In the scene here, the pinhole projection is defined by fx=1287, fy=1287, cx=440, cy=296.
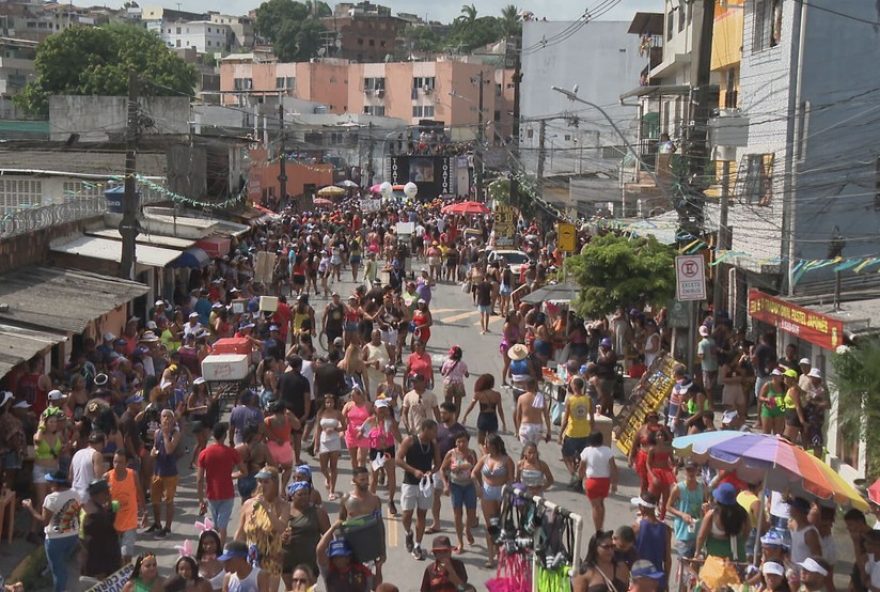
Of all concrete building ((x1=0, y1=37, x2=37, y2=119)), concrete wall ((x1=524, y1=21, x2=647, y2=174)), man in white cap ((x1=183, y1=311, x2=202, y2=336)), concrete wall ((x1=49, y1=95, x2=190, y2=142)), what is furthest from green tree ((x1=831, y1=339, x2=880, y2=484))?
concrete building ((x1=0, y1=37, x2=37, y2=119))

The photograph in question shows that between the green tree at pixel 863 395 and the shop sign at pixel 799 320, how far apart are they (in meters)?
2.78

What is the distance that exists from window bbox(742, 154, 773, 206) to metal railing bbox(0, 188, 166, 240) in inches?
521

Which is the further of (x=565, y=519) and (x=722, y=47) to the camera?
(x=722, y=47)

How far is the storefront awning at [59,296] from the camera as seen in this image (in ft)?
58.8

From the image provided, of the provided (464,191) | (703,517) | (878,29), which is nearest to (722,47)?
(878,29)

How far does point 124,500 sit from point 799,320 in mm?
10579

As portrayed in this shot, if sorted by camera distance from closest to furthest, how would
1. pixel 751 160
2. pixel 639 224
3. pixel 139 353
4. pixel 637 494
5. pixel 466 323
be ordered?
pixel 637 494 < pixel 139 353 < pixel 751 160 < pixel 466 323 < pixel 639 224

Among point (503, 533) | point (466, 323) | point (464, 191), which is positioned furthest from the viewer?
point (464, 191)

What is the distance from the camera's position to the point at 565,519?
10.9 metres

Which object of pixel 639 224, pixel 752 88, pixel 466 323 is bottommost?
pixel 466 323

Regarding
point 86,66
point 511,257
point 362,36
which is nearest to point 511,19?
point 362,36

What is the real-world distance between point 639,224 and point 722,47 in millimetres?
4835

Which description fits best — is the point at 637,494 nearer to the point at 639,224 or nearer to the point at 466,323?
the point at 466,323

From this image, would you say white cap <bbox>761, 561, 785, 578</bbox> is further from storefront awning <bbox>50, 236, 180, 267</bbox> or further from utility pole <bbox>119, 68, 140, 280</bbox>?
storefront awning <bbox>50, 236, 180, 267</bbox>
